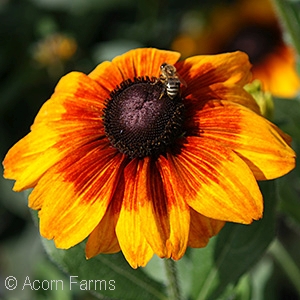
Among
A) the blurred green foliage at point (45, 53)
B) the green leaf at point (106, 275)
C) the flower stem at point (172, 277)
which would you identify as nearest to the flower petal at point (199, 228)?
the flower stem at point (172, 277)

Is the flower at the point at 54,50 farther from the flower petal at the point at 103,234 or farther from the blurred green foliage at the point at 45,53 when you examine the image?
the flower petal at the point at 103,234

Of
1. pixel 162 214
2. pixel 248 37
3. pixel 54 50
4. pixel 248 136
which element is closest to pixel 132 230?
pixel 162 214

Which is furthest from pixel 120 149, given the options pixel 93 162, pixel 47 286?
pixel 47 286

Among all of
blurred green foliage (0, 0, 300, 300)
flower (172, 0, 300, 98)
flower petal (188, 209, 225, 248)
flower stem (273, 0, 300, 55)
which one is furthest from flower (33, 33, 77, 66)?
flower petal (188, 209, 225, 248)

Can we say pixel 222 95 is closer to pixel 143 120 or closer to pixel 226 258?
pixel 143 120

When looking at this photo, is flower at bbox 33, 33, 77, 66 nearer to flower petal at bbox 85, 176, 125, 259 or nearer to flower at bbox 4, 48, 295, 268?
flower at bbox 4, 48, 295, 268
